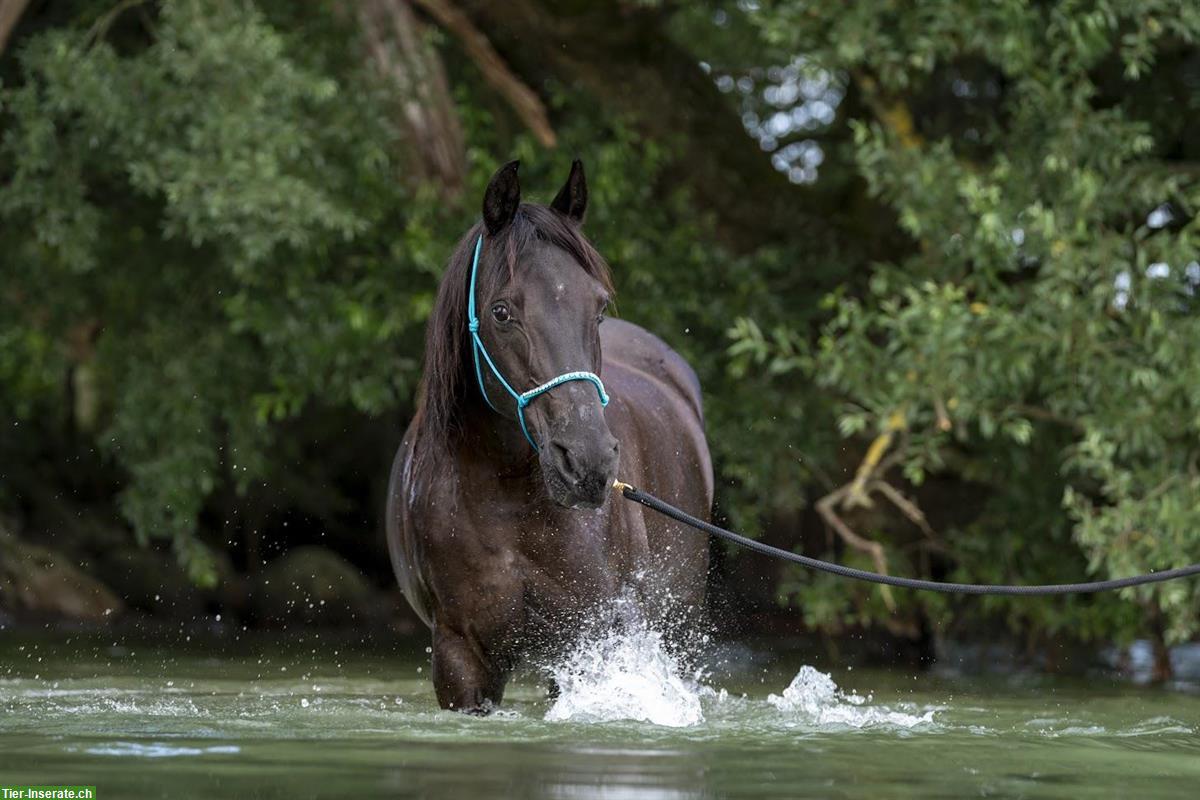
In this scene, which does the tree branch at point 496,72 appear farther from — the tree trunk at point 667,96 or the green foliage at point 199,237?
the green foliage at point 199,237

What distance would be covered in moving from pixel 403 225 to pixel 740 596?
3386mm

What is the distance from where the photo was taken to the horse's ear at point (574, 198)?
5.36 m

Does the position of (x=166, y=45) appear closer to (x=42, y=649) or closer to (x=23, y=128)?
(x=23, y=128)

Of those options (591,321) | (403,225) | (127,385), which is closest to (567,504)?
(591,321)

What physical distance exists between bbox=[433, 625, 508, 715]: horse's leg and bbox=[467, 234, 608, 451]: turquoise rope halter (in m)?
0.70

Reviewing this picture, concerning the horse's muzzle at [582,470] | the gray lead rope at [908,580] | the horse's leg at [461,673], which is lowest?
the horse's leg at [461,673]

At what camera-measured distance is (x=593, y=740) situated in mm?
4965

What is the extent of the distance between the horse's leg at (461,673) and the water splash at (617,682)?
0.21 meters

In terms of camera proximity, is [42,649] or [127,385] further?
[127,385]

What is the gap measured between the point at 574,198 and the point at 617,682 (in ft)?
4.80

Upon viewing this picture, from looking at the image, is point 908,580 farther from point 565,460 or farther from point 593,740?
point 565,460

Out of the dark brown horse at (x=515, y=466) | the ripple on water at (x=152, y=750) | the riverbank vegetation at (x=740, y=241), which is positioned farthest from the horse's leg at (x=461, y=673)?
the riverbank vegetation at (x=740, y=241)

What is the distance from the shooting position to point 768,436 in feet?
34.0

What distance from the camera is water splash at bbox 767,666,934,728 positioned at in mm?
5598
